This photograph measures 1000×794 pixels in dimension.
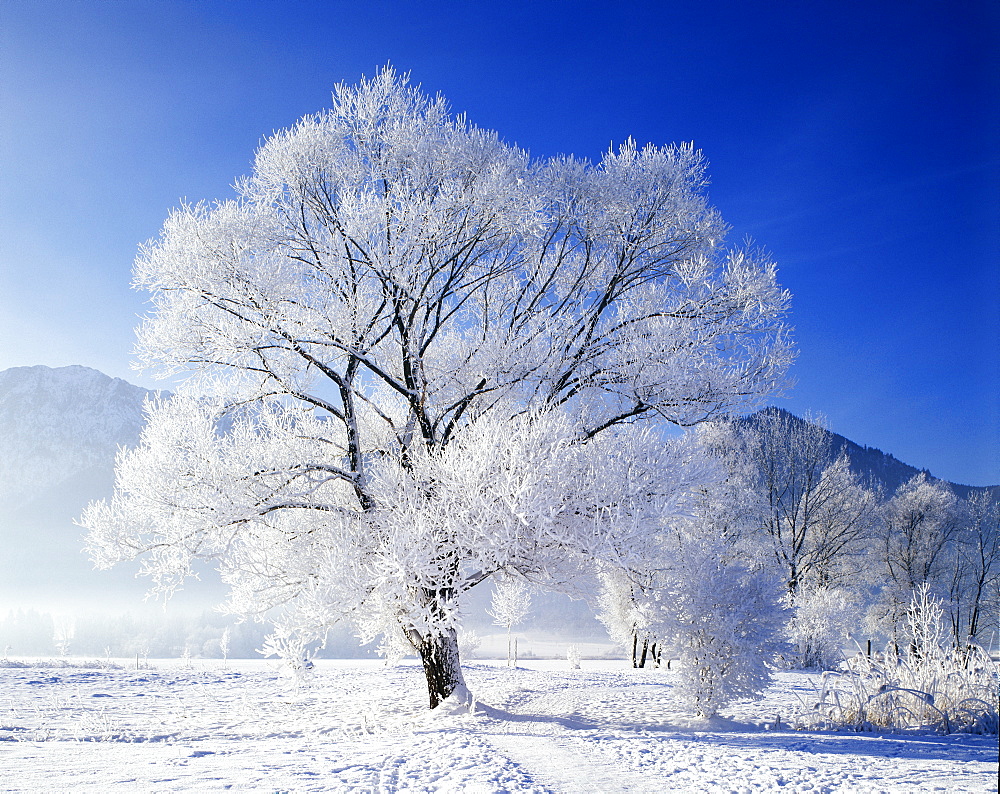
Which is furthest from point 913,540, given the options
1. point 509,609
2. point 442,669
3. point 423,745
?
point 423,745

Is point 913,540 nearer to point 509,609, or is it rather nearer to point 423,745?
point 509,609

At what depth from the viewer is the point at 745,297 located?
11.4 m

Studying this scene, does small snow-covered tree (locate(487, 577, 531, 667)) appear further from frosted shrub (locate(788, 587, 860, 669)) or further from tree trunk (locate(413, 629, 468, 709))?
tree trunk (locate(413, 629, 468, 709))

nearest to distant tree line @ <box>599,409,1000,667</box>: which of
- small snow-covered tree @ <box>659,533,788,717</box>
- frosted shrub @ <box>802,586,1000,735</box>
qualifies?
small snow-covered tree @ <box>659,533,788,717</box>

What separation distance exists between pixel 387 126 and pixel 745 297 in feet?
23.5

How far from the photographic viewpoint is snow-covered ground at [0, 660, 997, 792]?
16.8 ft

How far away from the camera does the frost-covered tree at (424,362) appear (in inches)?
348

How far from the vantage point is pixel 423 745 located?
6688 mm

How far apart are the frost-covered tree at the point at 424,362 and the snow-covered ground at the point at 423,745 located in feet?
5.39


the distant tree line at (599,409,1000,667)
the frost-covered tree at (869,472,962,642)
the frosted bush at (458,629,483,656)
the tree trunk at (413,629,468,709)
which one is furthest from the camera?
the frost-covered tree at (869,472,962,642)

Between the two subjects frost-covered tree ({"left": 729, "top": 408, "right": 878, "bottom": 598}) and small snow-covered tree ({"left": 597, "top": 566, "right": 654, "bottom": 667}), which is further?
frost-covered tree ({"left": 729, "top": 408, "right": 878, "bottom": 598})

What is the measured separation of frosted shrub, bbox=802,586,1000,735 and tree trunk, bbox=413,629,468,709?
545 centimetres

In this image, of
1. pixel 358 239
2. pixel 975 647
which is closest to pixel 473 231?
pixel 358 239

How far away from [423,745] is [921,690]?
22.5 feet
